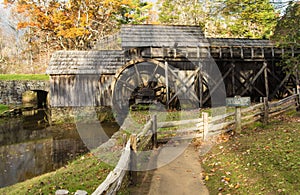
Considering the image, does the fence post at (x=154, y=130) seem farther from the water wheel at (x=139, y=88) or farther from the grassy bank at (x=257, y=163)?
the water wheel at (x=139, y=88)

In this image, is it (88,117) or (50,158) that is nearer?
(50,158)

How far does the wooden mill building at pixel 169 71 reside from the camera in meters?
14.2

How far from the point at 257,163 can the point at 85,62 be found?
14295 mm

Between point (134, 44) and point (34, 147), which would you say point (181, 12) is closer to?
point (134, 44)

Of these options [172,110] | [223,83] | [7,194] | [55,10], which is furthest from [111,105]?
[55,10]

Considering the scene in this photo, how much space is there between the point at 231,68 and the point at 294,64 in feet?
19.7

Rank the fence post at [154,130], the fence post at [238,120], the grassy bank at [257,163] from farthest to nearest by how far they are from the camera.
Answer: the fence post at [238,120], the fence post at [154,130], the grassy bank at [257,163]

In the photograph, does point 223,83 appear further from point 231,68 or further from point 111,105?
point 111,105

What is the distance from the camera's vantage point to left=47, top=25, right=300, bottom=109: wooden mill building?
1422 cm

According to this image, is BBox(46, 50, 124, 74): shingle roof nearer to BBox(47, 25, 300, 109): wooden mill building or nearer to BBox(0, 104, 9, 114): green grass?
BBox(47, 25, 300, 109): wooden mill building

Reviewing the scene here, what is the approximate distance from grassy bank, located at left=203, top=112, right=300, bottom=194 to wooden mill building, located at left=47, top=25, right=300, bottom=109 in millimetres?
6434

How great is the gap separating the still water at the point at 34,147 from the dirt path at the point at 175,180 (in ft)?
14.6

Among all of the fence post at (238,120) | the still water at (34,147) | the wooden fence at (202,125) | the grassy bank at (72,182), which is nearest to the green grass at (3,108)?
the still water at (34,147)

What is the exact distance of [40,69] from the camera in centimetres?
3247
